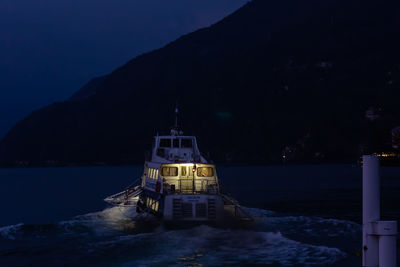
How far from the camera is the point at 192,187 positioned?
1513 inches

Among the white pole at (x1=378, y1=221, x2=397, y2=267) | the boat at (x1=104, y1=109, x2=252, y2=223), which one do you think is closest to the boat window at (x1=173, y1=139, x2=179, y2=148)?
the boat at (x1=104, y1=109, x2=252, y2=223)

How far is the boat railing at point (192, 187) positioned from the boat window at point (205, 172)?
0.53 metres

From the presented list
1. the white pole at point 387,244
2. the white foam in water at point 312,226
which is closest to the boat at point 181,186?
the white foam in water at point 312,226

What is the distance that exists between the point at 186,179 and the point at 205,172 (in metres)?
1.73

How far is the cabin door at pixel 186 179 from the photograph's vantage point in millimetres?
38219

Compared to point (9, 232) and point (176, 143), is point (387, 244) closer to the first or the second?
point (176, 143)

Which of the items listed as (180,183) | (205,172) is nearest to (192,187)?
(180,183)

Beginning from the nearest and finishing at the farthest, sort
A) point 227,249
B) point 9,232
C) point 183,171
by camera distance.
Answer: point 227,249, point 183,171, point 9,232

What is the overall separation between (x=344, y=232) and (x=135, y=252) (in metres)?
16.3

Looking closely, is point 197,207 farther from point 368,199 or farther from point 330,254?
point 368,199

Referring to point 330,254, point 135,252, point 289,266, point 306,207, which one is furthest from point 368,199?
point 306,207

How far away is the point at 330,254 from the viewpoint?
27844 millimetres

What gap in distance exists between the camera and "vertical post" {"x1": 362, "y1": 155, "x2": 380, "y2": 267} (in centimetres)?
993

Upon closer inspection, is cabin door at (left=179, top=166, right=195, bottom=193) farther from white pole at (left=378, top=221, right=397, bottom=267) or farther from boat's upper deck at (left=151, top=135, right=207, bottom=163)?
white pole at (left=378, top=221, right=397, bottom=267)
